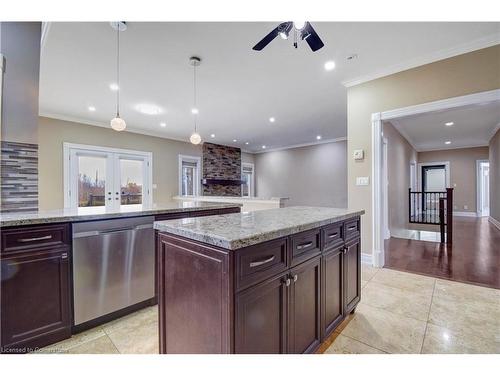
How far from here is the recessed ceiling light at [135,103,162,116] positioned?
4.54 m

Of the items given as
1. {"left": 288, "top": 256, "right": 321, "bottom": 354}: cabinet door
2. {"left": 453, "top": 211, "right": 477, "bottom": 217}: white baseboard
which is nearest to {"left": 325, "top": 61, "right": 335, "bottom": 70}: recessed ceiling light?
{"left": 288, "top": 256, "right": 321, "bottom": 354}: cabinet door

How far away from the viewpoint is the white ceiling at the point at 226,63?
7.88 feet

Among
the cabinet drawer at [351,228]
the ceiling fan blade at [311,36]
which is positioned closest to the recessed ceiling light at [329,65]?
the ceiling fan blade at [311,36]

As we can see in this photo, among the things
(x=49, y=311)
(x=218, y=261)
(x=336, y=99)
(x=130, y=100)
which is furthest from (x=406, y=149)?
(x=49, y=311)

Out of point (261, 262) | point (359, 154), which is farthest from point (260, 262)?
point (359, 154)

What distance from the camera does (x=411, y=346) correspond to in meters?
1.63

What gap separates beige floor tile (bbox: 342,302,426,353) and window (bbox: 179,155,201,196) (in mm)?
6301

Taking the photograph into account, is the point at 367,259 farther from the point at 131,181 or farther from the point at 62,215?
the point at 131,181

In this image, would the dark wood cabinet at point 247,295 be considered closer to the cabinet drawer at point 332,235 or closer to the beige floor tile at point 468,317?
the cabinet drawer at point 332,235

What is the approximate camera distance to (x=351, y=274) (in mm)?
1909

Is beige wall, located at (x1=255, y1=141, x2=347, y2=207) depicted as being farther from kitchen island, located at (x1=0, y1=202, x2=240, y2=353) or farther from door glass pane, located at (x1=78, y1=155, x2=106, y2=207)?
kitchen island, located at (x1=0, y1=202, x2=240, y2=353)
